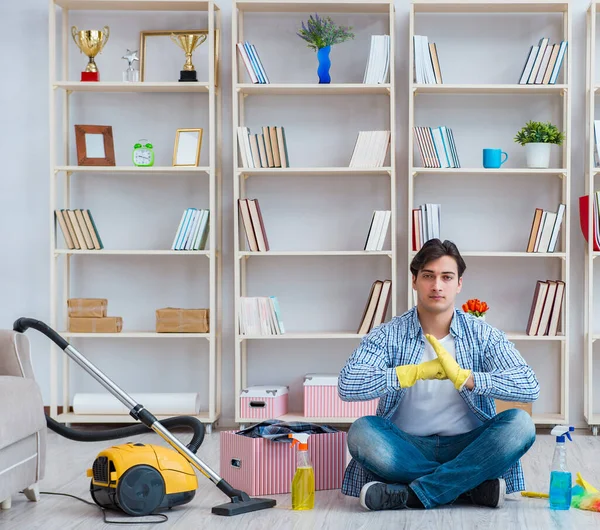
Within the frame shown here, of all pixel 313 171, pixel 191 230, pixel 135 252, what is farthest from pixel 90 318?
pixel 313 171

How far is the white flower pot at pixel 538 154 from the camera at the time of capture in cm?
453

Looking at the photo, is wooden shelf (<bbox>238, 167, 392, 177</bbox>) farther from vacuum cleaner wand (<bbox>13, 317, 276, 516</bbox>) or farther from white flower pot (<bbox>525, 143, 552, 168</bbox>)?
vacuum cleaner wand (<bbox>13, 317, 276, 516</bbox>)

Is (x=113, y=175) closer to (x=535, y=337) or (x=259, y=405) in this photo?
(x=259, y=405)

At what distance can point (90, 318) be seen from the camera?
15.3 ft

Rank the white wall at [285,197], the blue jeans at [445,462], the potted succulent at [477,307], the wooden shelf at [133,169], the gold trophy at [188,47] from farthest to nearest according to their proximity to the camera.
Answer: the white wall at [285,197] < the gold trophy at [188,47] < the wooden shelf at [133,169] < the potted succulent at [477,307] < the blue jeans at [445,462]

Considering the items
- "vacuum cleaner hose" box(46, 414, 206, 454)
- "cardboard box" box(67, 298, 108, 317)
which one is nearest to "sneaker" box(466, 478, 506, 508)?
"vacuum cleaner hose" box(46, 414, 206, 454)

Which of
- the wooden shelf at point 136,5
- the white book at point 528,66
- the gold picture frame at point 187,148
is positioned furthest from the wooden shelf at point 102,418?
the white book at point 528,66

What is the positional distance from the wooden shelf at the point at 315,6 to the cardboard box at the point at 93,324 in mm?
1766

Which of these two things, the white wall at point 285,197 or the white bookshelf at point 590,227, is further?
the white wall at point 285,197

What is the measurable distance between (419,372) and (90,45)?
2.79 m

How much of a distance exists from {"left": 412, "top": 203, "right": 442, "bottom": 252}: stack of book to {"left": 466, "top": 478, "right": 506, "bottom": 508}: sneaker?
5.78 ft

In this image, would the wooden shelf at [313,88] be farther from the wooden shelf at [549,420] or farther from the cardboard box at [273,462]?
the cardboard box at [273,462]

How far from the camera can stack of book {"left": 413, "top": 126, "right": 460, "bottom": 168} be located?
179 inches

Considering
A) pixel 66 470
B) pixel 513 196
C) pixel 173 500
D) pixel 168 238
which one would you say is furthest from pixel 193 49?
pixel 173 500
